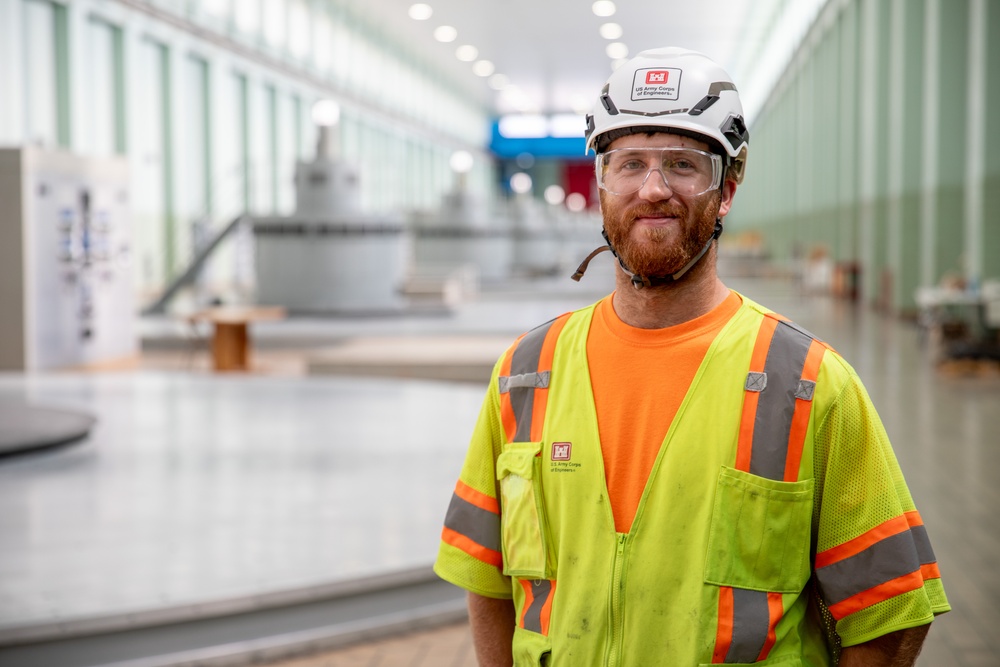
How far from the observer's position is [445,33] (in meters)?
44.7

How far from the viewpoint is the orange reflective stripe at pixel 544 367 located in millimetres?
2027

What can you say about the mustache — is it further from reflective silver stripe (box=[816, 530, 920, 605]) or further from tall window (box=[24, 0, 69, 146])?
tall window (box=[24, 0, 69, 146])

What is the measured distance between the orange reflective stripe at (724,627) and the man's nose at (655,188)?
0.61 meters

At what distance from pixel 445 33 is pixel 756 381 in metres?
44.2

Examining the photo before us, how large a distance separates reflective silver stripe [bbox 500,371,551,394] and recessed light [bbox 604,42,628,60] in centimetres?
4568

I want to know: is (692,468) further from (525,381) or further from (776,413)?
(525,381)

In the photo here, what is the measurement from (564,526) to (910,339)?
56.7 ft

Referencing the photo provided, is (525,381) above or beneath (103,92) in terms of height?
beneath

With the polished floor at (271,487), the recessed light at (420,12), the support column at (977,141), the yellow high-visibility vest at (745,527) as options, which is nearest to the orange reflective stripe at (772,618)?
the yellow high-visibility vest at (745,527)

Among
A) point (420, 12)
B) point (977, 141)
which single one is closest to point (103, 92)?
point (420, 12)

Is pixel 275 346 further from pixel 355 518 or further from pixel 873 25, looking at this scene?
pixel 873 25

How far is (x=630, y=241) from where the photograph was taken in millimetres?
1933

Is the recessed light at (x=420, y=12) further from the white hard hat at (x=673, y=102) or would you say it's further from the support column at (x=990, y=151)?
the white hard hat at (x=673, y=102)

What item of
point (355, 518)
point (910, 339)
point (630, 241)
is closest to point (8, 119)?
point (910, 339)
